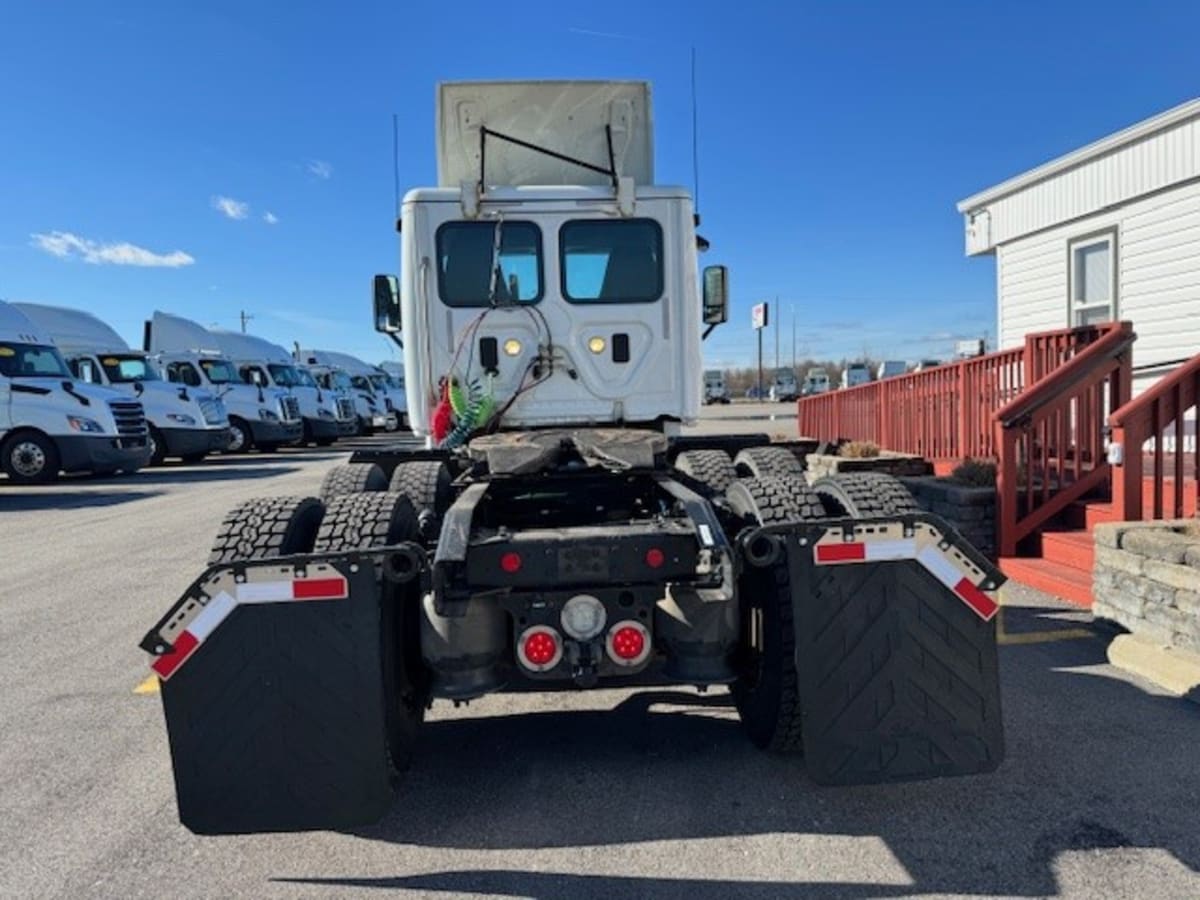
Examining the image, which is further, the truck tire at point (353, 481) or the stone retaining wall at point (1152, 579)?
the stone retaining wall at point (1152, 579)

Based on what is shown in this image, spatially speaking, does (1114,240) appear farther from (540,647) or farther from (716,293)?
(540,647)

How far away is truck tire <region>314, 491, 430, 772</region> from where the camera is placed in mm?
3236

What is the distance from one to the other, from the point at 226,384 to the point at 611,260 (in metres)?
19.8

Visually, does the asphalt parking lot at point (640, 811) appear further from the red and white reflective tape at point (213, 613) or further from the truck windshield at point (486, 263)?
the truck windshield at point (486, 263)

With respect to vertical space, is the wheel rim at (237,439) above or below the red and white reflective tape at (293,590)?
above

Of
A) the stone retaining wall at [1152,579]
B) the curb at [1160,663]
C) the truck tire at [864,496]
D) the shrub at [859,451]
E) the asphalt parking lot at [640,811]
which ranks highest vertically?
the truck tire at [864,496]

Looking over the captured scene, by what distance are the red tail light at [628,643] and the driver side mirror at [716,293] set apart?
3206 mm

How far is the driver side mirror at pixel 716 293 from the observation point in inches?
232

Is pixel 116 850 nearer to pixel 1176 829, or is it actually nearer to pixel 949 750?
pixel 949 750

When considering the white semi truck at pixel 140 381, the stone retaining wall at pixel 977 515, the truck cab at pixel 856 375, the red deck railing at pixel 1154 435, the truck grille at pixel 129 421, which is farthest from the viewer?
the truck cab at pixel 856 375

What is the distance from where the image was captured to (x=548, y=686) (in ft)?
11.9

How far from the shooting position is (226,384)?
22.8 metres

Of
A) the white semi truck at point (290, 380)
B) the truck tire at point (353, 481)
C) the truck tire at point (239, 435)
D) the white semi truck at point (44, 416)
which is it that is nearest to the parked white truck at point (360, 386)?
the white semi truck at point (290, 380)

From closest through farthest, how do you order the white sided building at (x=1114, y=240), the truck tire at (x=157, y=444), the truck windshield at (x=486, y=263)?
the truck windshield at (x=486, y=263)
the white sided building at (x=1114, y=240)
the truck tire at (x=157, y=444)
